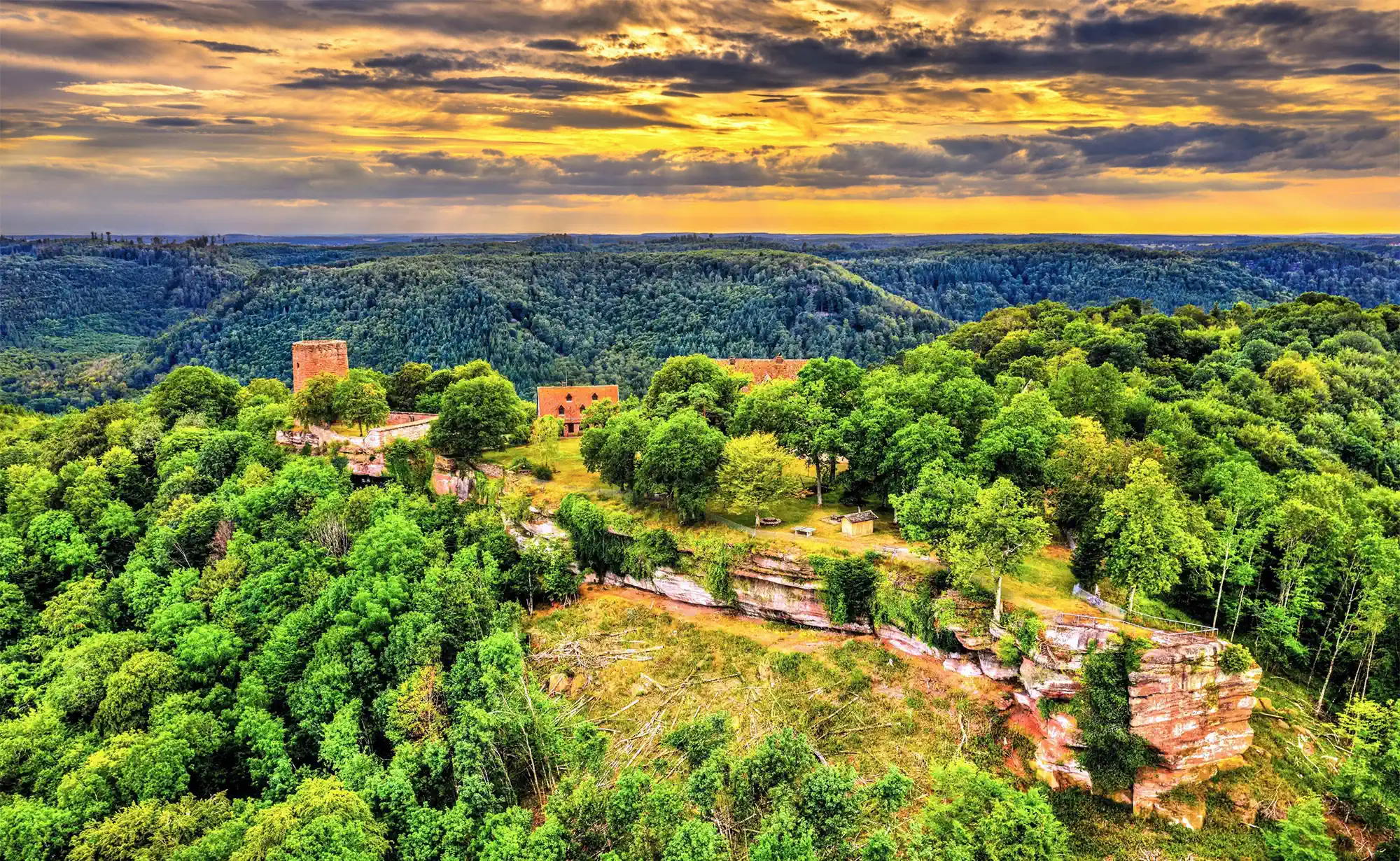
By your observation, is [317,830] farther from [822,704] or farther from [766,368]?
[766,368]

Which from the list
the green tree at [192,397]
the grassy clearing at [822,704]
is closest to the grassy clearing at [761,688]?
the grassy clearing at [822,704]

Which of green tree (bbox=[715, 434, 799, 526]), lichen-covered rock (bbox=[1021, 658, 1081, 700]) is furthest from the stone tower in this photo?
lichen-covered rock (bbox=[1021, 658, 1081, 700])

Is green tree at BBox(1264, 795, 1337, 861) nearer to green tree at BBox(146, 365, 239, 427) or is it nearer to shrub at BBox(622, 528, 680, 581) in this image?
shrub at BBox(622, 528, 680, 581)

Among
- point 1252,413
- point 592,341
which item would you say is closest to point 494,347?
point 592,341

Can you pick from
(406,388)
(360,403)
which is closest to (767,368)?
(406,388)

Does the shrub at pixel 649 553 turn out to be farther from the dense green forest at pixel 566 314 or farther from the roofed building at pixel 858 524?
the dense green forest at pixel 566 314

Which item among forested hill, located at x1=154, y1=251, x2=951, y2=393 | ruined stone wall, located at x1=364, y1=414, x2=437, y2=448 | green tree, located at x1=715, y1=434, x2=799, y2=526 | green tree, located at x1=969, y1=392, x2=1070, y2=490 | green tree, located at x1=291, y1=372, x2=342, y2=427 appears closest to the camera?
green tree, located at x1=969, y1=392, x2=1070, y2=490
